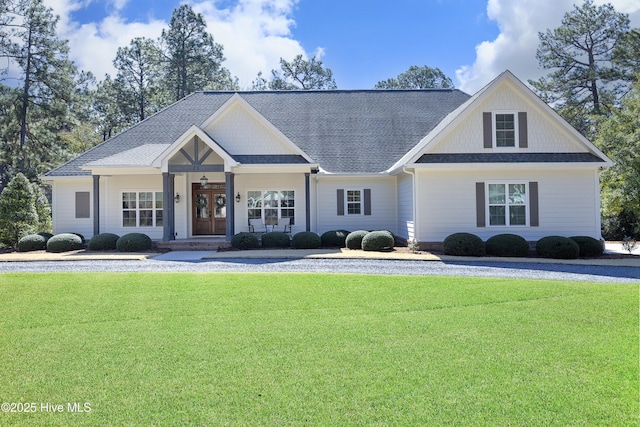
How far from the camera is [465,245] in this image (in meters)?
15.2

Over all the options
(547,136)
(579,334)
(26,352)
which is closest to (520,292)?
(579,334)

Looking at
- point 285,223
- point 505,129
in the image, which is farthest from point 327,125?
point 505,129

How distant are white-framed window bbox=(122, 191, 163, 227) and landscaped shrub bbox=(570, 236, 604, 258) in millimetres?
16776

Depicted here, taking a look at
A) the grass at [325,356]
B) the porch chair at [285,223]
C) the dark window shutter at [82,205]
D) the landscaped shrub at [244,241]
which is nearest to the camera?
the grass at [325,356]

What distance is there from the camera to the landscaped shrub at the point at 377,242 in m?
16.8

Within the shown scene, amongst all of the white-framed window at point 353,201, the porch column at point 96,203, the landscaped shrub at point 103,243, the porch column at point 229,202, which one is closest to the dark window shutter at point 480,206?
the white-framed window at point 353,201

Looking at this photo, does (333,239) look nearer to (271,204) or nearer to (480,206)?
(271,204)

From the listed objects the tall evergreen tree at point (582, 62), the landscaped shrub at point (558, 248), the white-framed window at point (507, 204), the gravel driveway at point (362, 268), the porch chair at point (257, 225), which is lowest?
the gravel driveway at point (362, 268)

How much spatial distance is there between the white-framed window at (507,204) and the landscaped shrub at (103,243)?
1444 cm

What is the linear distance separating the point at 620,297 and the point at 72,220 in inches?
814

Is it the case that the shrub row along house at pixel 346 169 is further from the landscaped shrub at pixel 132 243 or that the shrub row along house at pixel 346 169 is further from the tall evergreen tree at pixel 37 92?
the tall evergreen tree at pixel 37 92

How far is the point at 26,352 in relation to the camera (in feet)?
18.6

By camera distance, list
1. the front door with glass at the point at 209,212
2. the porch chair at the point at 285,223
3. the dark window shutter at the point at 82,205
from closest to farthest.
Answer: the porch chair at the point at 285,223 < the dark window shutter at the point at 82,205 < the front door with glass at the point at 209,212

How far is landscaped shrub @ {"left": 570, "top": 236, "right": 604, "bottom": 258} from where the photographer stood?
15.3 metres
